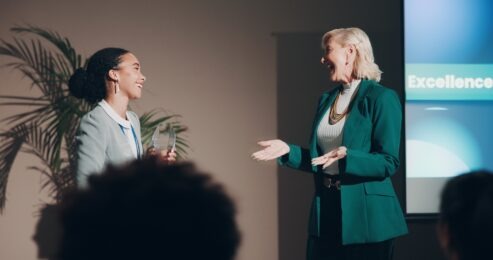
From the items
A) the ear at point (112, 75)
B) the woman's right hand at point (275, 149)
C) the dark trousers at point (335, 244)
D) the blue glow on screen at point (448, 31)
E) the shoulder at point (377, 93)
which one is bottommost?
the dark trousers at point (335, 244)

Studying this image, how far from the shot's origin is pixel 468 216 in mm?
1296

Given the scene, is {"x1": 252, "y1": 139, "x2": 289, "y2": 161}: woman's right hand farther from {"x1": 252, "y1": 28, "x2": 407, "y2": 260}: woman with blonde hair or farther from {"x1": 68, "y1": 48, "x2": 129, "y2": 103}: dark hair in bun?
{"x1": 68, "y1": 48, "x2": 129, "y2": 103}: dark hair in bun

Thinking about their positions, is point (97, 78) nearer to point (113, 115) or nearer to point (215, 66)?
point (113, 115)

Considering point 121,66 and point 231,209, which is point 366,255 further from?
point 231,209

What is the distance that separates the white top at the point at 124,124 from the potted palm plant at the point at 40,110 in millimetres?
1049

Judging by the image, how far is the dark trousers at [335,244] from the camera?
3.32 m

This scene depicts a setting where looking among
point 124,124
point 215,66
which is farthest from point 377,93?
point 215,66

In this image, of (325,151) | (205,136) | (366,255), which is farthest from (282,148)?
(205,136)

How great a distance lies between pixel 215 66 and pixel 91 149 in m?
1.67

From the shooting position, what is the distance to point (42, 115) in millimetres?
4645

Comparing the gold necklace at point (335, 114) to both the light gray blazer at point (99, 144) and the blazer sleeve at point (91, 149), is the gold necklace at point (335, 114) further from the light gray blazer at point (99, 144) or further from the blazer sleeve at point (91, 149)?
the blazer sleeve at point (91, 149)

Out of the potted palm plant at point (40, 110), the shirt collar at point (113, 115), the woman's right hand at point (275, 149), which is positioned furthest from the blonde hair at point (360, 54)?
the potted palm plant at point (40, 110)

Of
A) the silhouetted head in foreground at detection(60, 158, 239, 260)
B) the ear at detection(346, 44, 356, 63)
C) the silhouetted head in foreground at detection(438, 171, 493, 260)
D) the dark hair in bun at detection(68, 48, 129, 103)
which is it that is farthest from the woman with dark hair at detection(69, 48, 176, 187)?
the silhouetted head in foreground at detection(60, 158, 239, 260)

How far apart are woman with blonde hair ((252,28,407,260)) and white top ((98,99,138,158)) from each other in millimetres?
561
